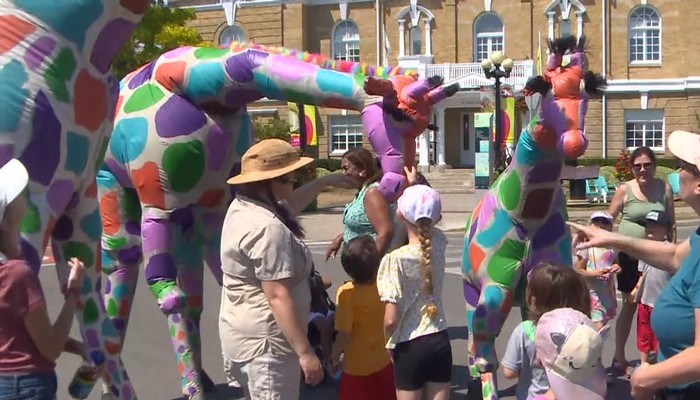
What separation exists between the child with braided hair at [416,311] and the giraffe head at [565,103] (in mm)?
1112

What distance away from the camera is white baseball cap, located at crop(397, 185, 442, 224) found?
181 inches

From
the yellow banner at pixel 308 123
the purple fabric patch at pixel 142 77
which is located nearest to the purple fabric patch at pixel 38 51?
the purple fabric patch at pixel 142 77

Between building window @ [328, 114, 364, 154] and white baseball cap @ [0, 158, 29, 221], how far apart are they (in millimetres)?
34726

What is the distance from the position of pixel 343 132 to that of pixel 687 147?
35.4 meters

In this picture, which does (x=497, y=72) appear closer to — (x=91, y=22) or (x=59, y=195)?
(x=91, y=22)

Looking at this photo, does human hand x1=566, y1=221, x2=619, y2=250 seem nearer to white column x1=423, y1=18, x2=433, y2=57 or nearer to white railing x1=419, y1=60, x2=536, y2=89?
white railing x1=419, y1=60, x2=536, y2=89

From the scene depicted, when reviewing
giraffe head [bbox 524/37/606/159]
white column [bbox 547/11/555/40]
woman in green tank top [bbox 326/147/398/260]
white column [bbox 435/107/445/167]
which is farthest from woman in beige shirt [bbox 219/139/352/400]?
white column [bbox 547/11/555/40]

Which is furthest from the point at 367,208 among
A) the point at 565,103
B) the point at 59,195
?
the point at 59,195

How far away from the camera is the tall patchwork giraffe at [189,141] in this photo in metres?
5.43

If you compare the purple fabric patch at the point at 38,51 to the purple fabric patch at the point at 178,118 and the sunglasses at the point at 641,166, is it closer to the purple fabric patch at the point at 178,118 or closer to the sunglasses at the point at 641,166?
the purple fabric patch at the point at 178,118

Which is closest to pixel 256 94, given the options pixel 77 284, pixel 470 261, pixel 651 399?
pixel 470 261

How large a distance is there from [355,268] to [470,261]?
1330 millimetres

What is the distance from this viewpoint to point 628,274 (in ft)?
23.5

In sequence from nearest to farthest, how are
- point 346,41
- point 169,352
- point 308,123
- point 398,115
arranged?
point 398,115, point 169,352, point 308,123, point 346,41
